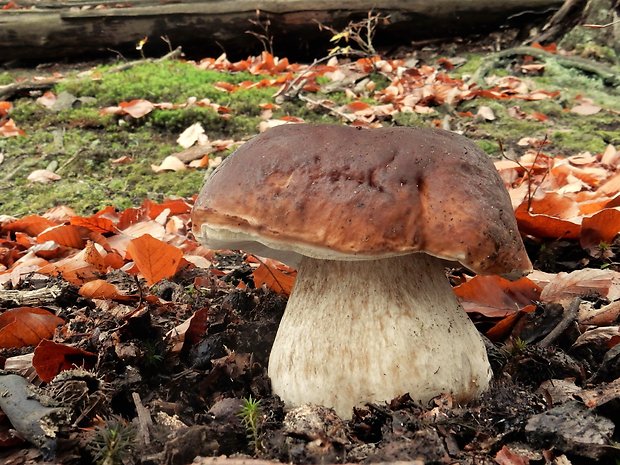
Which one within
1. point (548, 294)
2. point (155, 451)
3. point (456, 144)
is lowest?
point (548, 294)

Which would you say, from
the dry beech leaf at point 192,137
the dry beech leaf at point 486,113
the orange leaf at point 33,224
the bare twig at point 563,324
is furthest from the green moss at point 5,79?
the bare twig at point 563,324

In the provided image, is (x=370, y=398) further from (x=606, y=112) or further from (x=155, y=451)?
(x=606, y=112)

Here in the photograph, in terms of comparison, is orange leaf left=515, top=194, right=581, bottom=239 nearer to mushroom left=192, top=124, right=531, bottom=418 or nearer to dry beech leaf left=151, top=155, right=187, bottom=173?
mushroom left=192, top=124, right=531, bottom=418

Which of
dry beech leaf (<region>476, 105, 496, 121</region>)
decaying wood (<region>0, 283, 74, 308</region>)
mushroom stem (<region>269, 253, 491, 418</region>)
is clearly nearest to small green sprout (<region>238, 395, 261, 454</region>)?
mushroom stem (<region>269, 253, 491, 418</region>)

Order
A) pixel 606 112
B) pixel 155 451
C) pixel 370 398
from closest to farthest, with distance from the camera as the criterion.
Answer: pixel 155 451
pixel 370 398
pixel 606 112

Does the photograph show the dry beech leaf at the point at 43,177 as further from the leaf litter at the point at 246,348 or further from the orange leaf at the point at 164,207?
the orange leaf at the point at 164,207

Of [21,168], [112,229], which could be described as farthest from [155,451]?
[21,168]
